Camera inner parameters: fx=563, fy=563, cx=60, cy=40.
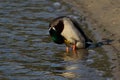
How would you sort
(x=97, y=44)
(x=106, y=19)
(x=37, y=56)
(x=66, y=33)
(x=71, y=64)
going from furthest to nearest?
(x=106, y=19)
(x=97, y=44)
(x=66, y=33)
(x=37, y=56)
(x=71, y=64)

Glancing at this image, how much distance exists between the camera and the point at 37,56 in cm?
1041

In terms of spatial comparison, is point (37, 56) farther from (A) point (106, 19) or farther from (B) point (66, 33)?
(A) point (106, 19)

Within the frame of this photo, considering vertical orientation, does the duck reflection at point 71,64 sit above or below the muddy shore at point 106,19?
below

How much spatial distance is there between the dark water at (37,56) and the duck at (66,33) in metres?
0.20

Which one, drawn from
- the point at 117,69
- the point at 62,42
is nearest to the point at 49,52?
the point at 62,42

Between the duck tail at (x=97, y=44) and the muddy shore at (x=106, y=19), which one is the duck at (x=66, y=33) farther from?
the muddy shore at (x=106, y=19)

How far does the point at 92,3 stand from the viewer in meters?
15.4

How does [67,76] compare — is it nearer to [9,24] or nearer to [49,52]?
[49,52]

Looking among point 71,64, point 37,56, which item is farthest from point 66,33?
point 71,64

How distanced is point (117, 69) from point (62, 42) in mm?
1800

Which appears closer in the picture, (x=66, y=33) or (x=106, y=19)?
(x=66, y=33)

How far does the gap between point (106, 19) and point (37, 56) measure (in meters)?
3.30

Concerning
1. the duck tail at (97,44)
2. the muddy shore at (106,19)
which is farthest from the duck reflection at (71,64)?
the muddy shore at (106,19)

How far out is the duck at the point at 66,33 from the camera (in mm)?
10523
